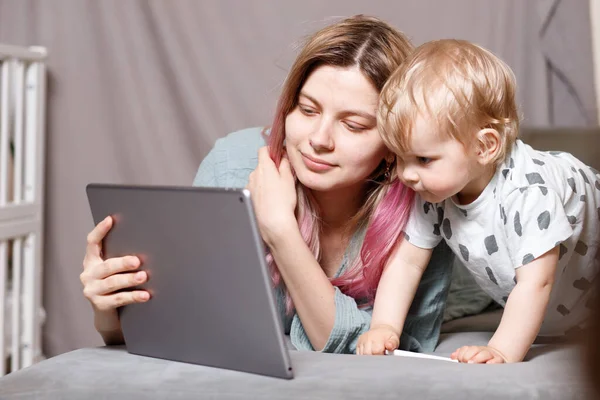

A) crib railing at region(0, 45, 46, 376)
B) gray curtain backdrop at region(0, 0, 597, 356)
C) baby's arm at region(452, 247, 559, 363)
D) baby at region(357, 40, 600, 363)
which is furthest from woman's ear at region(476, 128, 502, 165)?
crib railing at region(0, 45, 46, 376)

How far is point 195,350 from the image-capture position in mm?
956

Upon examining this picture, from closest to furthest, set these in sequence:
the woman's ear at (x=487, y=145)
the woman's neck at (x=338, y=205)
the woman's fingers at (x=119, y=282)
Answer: the woman's fingers at (x=119, y=282) < the woman's ear at (x=487, y=145) < the woman's neck at (x=338, y=205)

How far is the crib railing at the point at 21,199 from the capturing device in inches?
84.8

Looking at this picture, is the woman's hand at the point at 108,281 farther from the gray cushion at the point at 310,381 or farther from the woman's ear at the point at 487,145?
the woman's ear at the point at 487,145

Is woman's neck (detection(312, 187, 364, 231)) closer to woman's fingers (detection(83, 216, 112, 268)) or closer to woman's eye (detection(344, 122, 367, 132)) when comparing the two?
woman's eye (detection(344, 122, 367, 132))

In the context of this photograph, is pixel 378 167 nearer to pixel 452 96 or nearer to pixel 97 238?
pixel 452 96

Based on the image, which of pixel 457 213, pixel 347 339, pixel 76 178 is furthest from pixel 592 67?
pixel 76 178

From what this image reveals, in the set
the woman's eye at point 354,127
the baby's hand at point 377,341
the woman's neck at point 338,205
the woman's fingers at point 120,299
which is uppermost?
the woman's eye at point 354,127

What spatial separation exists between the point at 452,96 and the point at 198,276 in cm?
44

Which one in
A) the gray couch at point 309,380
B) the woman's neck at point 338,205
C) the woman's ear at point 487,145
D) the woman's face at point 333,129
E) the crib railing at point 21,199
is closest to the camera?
the gray couch at point 309,380

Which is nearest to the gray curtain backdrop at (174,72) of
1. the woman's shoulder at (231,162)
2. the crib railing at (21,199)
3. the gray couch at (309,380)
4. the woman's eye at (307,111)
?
the crib railing at (21,199)

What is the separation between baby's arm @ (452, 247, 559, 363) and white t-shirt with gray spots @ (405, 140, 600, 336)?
0.02 meters

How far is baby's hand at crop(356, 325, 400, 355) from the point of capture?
3.68 feet

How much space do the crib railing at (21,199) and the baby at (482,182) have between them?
53.0 inches
